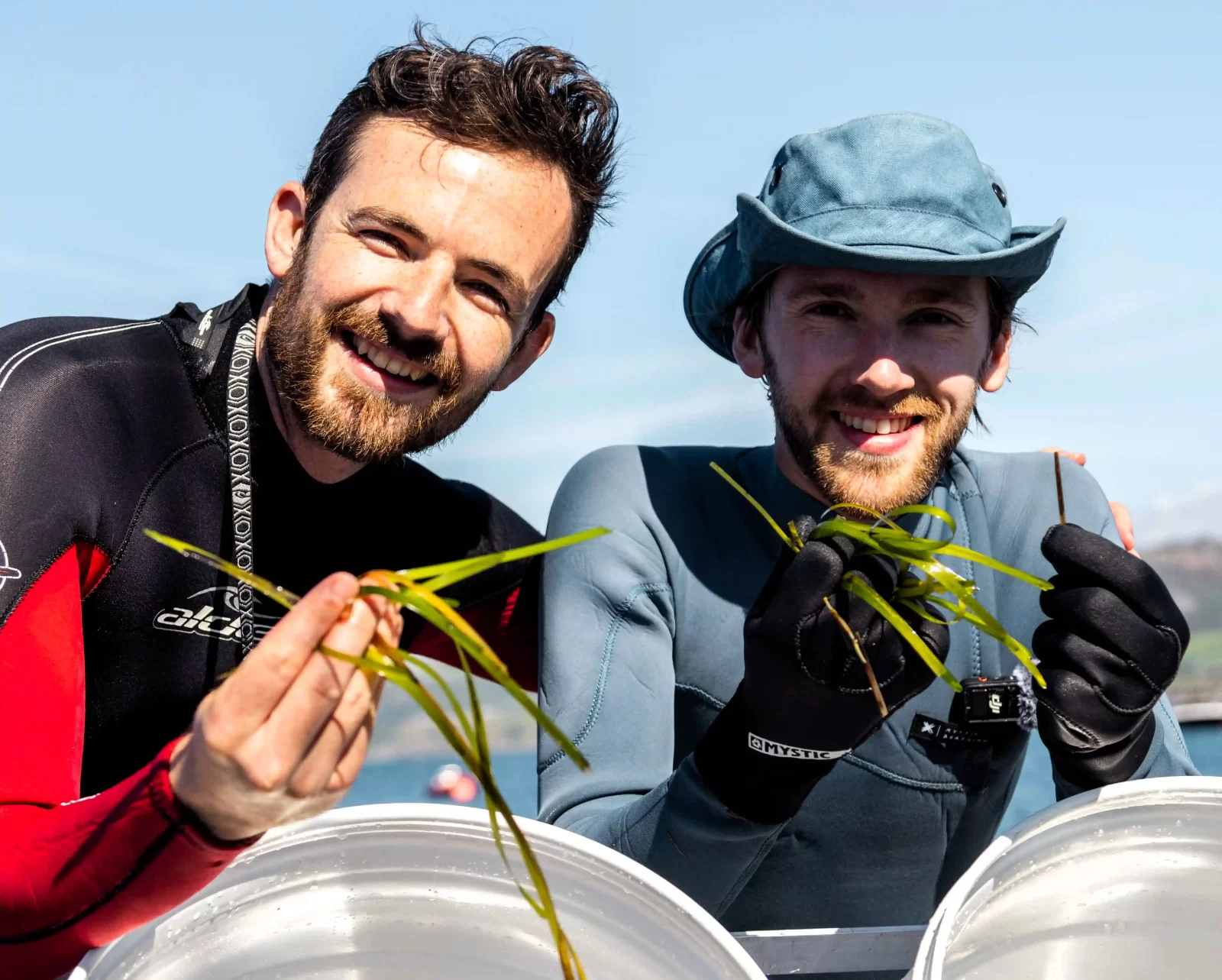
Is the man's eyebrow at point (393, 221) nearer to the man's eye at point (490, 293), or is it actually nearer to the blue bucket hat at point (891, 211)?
the man's eye at point (490, 293)

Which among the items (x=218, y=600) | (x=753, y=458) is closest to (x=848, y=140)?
(x=753, y=458)

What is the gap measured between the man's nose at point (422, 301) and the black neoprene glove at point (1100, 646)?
1020 mm

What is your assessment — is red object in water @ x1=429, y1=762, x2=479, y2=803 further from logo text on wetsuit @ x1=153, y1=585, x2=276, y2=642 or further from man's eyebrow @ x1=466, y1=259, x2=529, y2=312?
man's eyebrow @ x1=466, y1=259, x2=529, y2=312

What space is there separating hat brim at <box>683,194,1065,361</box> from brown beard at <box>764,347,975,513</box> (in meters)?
0.22

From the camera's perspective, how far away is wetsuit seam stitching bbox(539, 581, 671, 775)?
1.82 metres

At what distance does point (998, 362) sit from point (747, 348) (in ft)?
1.57

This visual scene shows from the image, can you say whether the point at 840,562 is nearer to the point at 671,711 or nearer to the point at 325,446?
the point at 671,711

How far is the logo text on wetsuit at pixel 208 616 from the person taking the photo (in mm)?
1876

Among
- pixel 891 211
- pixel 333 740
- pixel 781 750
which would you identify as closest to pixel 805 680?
pixel 781 750

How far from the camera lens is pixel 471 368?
202 centimetres

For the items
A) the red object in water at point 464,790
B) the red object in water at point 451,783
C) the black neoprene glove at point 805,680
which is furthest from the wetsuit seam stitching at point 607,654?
the red object in water at point 464,790

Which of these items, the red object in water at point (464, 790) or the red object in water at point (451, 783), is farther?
the red object in water at point (464, 790)

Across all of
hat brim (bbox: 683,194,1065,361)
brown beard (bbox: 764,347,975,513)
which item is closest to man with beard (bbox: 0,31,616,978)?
hat brim (bbox: 683,194,1065,361)

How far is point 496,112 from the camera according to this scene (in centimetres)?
212
